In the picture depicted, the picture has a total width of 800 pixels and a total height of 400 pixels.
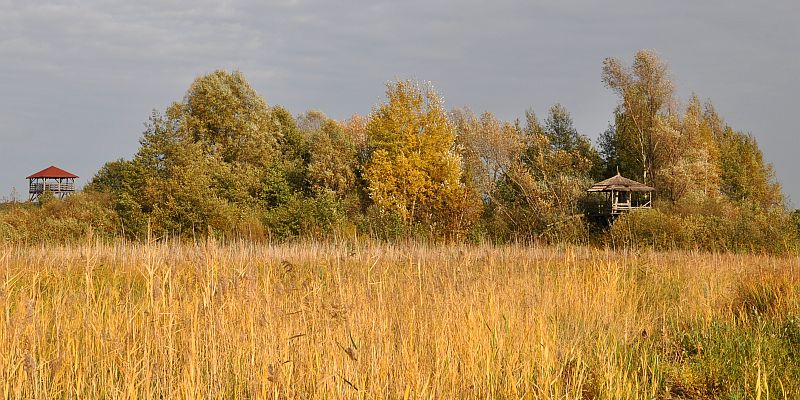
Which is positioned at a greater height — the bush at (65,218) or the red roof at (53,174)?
the red roof at (53,174)

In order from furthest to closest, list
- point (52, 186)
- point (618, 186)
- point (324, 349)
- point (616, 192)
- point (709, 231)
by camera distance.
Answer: point (52, 186)
point (616, 192)
point (618, 186)
point (709, 231)
point (324, 349)

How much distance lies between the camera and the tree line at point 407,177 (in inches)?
1034

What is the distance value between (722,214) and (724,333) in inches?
864

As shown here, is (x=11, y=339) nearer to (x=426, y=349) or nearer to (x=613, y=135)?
(x=426, y=349)

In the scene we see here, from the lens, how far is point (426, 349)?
4965 mm

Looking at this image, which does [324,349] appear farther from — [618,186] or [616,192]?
[616,192]

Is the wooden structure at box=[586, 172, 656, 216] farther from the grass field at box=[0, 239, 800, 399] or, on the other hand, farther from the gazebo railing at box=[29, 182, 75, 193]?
the gazebo railing at box=[29, 182, 75, 193]

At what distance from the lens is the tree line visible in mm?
26266

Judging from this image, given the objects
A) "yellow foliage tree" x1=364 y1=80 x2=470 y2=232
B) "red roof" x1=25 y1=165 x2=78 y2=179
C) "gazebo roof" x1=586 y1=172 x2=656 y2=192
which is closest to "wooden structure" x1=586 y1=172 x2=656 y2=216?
"gazebo roof" x1=586 y1=172 x2=656 y2=192

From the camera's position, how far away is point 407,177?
29.6 metres

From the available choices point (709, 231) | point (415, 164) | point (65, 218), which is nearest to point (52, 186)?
point (65, 218)

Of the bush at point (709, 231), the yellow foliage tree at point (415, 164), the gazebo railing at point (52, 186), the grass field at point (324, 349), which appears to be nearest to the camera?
the grass field at point (324, 349)

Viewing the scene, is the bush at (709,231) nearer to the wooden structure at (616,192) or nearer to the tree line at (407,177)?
the tree line at (407,177)

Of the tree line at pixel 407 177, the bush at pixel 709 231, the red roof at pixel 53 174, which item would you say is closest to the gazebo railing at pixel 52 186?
the red roof at pixel 53 174
